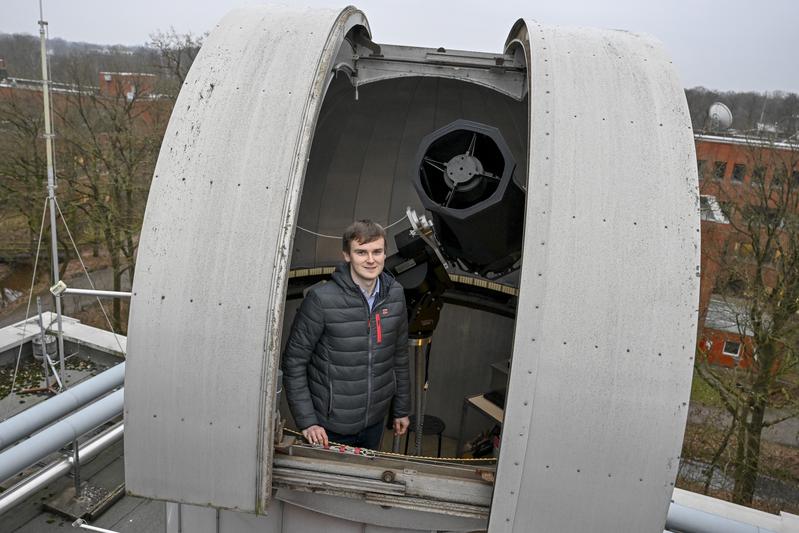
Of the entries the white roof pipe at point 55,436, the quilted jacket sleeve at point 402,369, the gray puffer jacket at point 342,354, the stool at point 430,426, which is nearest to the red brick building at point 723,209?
the stool at point 430,426

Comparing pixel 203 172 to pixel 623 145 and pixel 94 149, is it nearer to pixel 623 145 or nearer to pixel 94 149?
pixel 623 145

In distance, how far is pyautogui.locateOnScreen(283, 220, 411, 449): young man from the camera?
3.39 m

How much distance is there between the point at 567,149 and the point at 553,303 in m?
0.77

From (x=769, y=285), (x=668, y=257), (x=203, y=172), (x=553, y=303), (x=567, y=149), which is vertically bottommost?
(x=769, y=285)

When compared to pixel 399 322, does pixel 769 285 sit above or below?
below

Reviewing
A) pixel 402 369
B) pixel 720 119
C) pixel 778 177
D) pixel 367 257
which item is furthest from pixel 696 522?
pixel 720 119

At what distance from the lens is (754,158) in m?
15.0

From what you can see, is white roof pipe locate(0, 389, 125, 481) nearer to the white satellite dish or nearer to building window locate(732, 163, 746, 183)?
building window locate(732, 163, 746, 183)

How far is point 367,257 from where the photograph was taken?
335 cm

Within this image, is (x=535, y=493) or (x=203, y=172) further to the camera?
(x=203, y=172)

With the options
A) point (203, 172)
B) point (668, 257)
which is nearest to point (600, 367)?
point (668, 257)

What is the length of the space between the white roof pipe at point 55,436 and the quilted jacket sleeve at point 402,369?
68.9 inches

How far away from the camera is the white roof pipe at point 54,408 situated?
432 cm

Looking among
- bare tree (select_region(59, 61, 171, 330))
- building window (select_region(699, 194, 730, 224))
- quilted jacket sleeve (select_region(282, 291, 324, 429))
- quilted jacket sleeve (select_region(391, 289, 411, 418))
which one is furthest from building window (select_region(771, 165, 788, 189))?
bare tree (select_region(59, 61, 171, 330))
